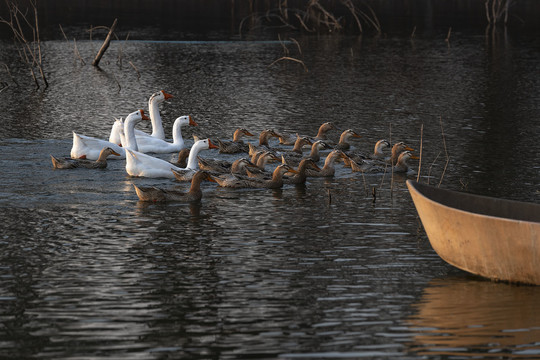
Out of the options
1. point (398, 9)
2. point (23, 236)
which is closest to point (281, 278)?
point (23, 236)

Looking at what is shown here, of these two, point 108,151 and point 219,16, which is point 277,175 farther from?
point 219,16

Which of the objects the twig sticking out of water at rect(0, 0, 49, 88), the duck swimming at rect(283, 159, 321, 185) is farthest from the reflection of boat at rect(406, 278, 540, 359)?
the twig sticking out of water at rect(0, 0, 49, 88)

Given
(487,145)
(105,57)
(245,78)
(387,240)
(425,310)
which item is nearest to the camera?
(425,310)

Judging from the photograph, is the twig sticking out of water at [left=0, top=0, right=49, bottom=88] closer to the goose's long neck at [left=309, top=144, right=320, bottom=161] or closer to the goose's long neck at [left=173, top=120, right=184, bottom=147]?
the goose's long neck at [left=173, top=120, right=184, bottom=147]

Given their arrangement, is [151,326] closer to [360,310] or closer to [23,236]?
[360,310]

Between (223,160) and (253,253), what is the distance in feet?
23.2

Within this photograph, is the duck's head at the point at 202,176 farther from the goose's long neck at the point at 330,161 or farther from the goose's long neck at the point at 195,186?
the goose's long neck at the point at 330,161

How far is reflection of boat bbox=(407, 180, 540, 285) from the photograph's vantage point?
11.3 m

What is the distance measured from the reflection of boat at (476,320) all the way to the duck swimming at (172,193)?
5.66 meters

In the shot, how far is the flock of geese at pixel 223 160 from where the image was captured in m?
17.8

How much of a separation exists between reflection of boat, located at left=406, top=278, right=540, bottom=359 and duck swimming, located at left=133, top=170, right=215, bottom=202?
5.66 m

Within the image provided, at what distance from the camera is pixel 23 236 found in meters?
14.0

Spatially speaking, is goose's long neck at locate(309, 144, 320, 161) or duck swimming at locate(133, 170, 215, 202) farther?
goose's long neck at locate(309, 144, 320, 161)

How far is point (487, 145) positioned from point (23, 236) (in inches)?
487
